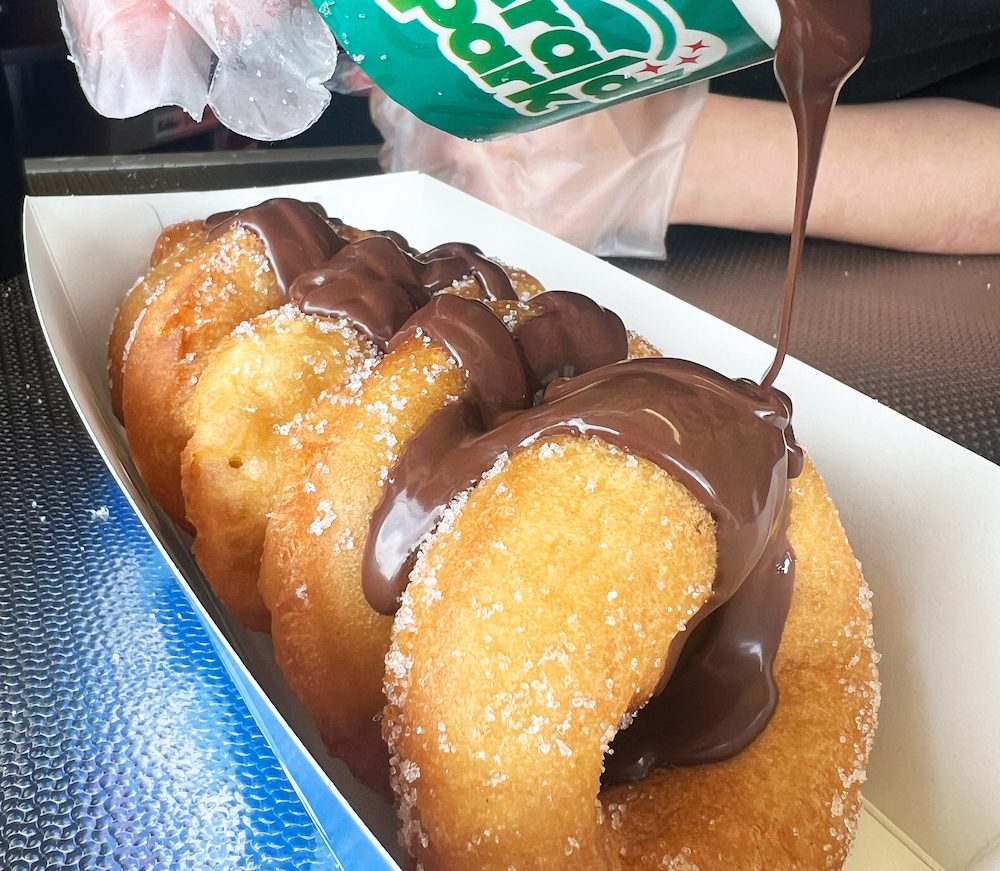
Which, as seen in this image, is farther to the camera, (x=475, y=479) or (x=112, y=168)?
(x=112, y=168)

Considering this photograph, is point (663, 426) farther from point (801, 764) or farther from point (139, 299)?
point (139, 299)

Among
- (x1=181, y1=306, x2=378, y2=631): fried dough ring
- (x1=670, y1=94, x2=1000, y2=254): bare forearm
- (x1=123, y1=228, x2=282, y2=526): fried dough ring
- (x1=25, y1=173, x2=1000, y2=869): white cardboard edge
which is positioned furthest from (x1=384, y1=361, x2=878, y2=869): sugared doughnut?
(x1=670, y1=94, x2=1000, y2=254): bare forearm

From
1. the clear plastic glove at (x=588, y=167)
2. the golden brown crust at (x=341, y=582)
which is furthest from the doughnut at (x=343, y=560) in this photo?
the clear plastic glove at (x=588, y=167)

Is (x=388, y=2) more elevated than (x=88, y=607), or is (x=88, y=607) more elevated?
(x=388, y=2)

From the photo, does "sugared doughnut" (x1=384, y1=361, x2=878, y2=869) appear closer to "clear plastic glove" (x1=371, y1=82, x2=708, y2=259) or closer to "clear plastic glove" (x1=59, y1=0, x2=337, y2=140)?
"clear plastic glove" (x1=59, y1=0, x2=337, y2=140)

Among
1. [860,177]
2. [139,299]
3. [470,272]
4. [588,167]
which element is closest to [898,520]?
[470,272]

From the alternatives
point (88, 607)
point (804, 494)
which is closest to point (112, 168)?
point (88, 607)

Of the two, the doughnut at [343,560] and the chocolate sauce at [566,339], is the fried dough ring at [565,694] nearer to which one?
the doughnut at [343,560]

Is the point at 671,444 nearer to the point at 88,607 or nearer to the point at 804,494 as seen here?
the point at 804,494
